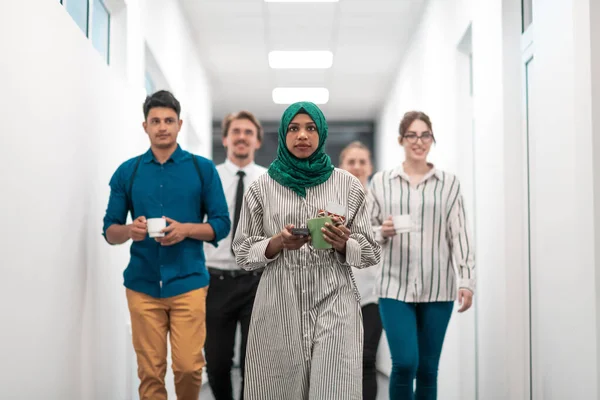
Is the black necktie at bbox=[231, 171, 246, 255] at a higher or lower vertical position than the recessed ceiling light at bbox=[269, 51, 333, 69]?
lower

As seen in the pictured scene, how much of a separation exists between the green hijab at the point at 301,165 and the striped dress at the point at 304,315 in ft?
0.12

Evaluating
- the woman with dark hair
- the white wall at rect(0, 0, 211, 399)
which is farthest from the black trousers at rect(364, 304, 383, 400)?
the white wall at rect(0, 0, 211, 399)

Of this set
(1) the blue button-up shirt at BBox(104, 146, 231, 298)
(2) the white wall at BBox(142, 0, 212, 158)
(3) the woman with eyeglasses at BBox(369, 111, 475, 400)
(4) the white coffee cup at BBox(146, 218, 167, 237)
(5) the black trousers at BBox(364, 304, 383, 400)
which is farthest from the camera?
(2) the white wall at BBox(142, 0, 212, 158)

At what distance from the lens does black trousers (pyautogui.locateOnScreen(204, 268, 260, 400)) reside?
4.01 meters

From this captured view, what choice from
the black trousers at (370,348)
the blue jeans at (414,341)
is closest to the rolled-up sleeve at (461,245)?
the blue jeans at (414,341)

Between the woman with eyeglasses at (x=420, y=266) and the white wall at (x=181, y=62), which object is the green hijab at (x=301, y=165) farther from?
the white wall at (x=181, y=62)

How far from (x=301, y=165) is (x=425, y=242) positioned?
3.85 feet

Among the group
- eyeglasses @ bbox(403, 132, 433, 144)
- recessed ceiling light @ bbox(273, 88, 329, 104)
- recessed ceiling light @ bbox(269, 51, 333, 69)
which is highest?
recessed ceiling light @ bbox(269, 51, 333, 69)

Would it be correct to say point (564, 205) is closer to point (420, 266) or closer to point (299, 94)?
point (420, 266)

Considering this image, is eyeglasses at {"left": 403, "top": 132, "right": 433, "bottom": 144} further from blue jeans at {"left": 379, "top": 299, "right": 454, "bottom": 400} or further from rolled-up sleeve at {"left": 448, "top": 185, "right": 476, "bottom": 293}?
blue jeans at {"left": 379, "top": 299, "right": 454, "bottom": 400}

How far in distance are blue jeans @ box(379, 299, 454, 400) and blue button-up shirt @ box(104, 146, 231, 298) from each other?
884 mm

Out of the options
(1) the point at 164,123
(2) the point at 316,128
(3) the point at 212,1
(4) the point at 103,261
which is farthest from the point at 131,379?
(3) the point at 212,1

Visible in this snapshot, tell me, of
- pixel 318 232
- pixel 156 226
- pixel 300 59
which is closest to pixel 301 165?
pixel 318 232

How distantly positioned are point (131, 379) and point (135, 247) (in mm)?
1560
